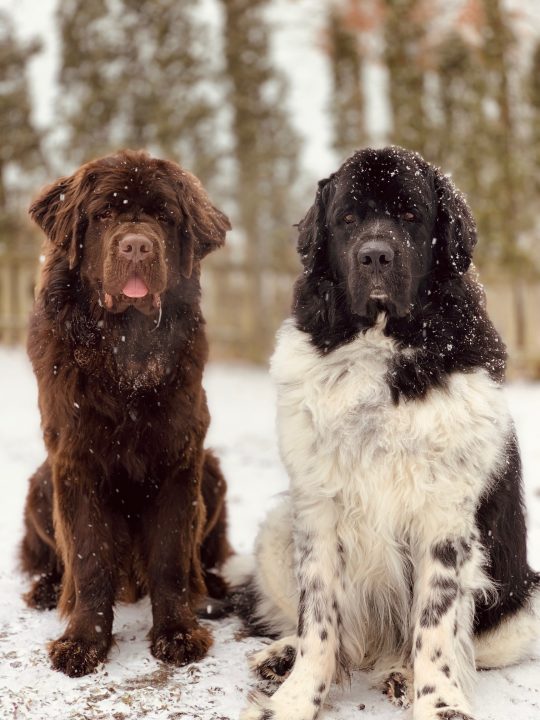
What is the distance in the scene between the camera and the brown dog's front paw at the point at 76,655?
9.95ft

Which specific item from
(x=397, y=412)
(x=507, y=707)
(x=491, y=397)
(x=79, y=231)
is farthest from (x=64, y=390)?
(x=507, y=707)

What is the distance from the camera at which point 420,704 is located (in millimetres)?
2664

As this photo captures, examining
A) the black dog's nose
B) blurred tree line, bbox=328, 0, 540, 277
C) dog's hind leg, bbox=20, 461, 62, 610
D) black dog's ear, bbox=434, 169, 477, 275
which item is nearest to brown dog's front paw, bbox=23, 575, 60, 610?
dog's hind leg, bbox=20, 461, 62, 610

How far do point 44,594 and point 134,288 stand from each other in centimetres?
168

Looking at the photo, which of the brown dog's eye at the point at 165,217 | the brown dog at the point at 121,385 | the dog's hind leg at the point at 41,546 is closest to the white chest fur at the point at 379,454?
the brown dog at the point at 121,385

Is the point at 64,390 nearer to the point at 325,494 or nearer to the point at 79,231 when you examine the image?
the point at 79,231

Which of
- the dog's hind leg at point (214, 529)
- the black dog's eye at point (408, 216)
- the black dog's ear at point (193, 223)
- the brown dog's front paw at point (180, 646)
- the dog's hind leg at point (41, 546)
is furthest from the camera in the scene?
the dog's hind leg at point (214, 529)

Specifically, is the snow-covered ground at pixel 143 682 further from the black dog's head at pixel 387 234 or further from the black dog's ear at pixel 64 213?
the black dog's ear at pixel 64 213

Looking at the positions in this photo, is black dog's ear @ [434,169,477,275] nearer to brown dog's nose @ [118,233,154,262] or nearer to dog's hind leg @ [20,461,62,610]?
brown dog's nose @ [118,233,154,262]

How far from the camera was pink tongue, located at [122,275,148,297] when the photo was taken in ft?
10.0

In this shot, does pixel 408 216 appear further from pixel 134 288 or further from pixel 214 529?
pixel 214 529

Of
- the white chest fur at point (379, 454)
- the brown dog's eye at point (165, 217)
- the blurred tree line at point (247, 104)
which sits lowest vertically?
the white chest fur at point (379, 454)

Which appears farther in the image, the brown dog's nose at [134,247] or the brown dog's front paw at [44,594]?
the brown dog's front paw at [44,594]

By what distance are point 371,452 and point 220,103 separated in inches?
496
